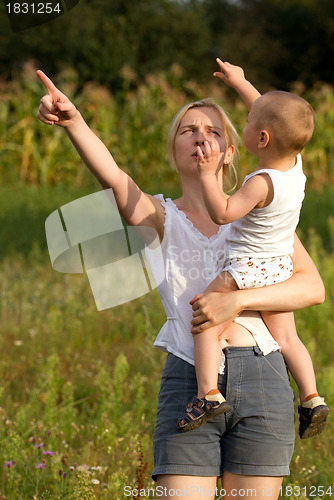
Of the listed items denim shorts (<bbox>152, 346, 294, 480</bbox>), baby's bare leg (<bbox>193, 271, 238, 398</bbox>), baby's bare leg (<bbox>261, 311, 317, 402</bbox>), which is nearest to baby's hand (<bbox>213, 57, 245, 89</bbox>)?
baby's bare leg (<bbox>193, 271, 238, 398</bbox>)

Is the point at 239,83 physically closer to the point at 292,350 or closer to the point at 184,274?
the point at 184,274

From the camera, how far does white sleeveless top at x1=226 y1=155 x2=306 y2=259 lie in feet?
6.95

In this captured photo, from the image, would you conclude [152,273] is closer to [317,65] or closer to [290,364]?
[290,364]

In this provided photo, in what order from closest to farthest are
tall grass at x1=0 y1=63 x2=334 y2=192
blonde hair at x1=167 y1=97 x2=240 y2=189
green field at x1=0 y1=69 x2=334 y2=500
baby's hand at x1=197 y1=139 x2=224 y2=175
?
baby's hand at x1=197 y1=139 x2=224 y2=175
blonde hair at x1=167 y1=97 x2=240 y2=189
green field at x1=0 y1=69 x2=334 y2=500
tall grass at x1=0 y1=63 x2=334 y2=192

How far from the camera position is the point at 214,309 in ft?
7.00

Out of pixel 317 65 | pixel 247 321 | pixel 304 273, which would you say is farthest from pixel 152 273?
pixel 317 65

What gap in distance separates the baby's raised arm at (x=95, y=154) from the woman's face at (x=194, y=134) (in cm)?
19

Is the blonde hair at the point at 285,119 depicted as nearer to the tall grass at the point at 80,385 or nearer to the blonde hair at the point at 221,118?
the blonde hair at the point at 221,118

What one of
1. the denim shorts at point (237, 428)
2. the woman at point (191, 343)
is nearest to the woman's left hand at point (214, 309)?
the woman at point (191, 343)

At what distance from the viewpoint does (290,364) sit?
7.59ft

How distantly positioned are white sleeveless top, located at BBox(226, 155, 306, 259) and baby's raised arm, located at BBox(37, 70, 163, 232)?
0.32m

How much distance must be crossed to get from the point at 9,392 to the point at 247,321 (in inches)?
102

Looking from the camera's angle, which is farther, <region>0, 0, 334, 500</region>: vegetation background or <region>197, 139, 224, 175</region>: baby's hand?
<region>0, 0, 334, 500</region>: vegetation background

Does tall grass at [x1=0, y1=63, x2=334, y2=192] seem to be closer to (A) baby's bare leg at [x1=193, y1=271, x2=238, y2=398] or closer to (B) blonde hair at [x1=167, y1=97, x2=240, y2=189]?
(B) blonde hair at [x1=167, y1=97, x2=240, y2=189]
